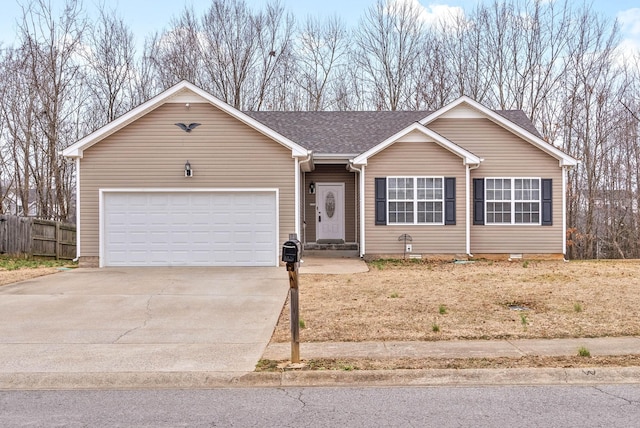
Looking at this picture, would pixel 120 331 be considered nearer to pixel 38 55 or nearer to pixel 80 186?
pixel 80 186

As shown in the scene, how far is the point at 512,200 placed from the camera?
17703mm

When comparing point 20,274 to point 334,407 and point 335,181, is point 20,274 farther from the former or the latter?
point 334,407

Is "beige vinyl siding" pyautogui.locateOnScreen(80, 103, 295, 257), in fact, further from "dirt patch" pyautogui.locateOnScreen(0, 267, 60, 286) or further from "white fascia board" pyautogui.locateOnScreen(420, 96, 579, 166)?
"white fascia board" pyautogui.locateOnScreen(420, 96, 579, 166)

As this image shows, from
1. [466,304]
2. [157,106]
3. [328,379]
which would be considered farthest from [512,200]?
[328,379]

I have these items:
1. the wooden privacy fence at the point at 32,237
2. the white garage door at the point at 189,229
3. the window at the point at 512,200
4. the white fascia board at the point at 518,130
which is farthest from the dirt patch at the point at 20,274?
the window at the point at 512,200

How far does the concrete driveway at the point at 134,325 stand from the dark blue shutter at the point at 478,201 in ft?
22.6

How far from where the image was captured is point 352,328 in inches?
315

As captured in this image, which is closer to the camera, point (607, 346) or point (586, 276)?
point (607, 346)

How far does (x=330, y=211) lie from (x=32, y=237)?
10944mm

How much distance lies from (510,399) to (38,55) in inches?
1098

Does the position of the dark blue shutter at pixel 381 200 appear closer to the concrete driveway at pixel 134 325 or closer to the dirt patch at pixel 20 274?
the concrete driveway at pixel 134 325

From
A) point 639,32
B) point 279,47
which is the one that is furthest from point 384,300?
point 279,47

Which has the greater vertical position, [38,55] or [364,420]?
[38,55]

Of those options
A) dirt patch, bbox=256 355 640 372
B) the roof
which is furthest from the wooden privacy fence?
dirt patch, bbox=256 355 640 372
